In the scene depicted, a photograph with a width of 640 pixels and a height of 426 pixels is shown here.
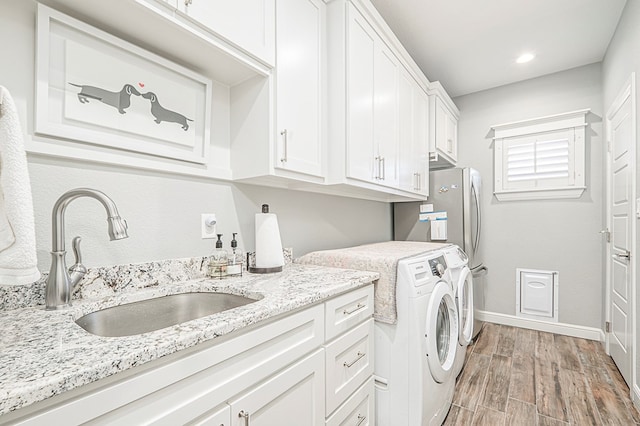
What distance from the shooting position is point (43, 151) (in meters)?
0.94

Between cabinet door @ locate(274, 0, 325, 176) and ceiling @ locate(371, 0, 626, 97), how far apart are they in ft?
3.02

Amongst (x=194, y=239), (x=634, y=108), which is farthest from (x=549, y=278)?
(x=194, y=239)

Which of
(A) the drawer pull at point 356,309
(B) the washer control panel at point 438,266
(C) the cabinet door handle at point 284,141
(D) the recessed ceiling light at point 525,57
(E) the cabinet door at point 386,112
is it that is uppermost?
(D) the recessed ceiling light at point 525,57

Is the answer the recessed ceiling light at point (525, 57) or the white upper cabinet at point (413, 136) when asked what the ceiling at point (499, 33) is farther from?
the white upper cabinet at point (413, 136)

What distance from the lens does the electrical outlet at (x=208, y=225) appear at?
139 centimetres

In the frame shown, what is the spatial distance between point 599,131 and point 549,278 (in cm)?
157

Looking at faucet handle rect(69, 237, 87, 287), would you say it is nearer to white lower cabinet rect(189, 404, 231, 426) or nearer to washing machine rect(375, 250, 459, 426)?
white lower cabinet rect(189, 404, 231, 426)

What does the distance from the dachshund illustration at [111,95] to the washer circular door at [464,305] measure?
2.10m

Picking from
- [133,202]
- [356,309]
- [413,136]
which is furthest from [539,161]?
[133,202]

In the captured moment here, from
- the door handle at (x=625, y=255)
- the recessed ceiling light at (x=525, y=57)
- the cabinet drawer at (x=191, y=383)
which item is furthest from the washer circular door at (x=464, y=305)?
the recessed ceiling light at (x=525, y=57)

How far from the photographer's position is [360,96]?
71.2 inches

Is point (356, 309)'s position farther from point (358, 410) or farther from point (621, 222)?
point (621, 222)

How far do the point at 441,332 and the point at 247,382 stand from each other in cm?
137

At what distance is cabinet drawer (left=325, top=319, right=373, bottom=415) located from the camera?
116 cm
